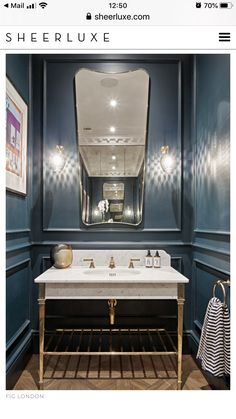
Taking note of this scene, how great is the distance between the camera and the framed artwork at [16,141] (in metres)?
1.00

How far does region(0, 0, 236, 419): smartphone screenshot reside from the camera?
3.40 ft

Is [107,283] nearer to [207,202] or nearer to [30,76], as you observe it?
[207,202]

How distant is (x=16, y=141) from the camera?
3.53ft

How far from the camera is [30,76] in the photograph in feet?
4.20

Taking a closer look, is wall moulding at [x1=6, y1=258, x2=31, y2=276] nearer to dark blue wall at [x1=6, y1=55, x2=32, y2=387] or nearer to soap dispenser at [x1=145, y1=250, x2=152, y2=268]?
dark blue wall at [x1=6, y1=55, x2=32, y2=387]
